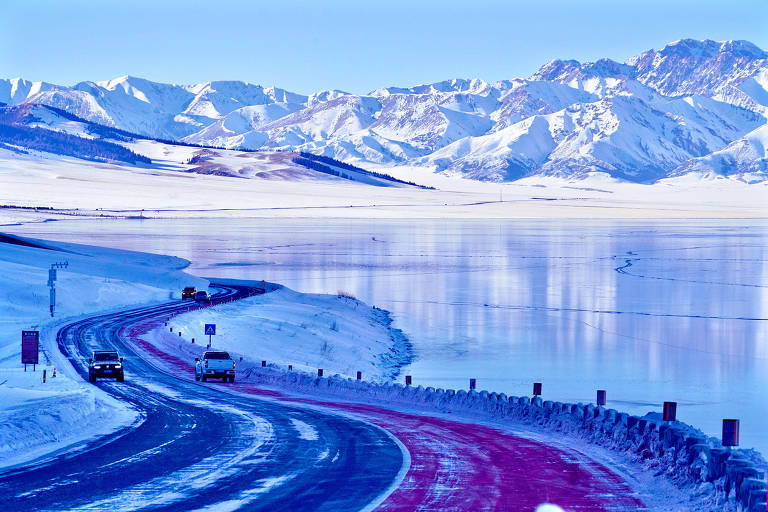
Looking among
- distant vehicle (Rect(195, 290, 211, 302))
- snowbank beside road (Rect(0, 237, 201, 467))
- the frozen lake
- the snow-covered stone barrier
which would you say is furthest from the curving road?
distant vehicle (Rect(195, 290, 211, 302))

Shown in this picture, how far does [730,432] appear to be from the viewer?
18484 mm

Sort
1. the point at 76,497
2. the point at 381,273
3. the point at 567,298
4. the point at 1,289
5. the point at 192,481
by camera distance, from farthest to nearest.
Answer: the point at 381,273, the point at 567,298, the point at 1,289, the point at 192,481, the point at 76,497

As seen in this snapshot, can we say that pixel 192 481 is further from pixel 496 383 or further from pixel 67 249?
pixel 67 249

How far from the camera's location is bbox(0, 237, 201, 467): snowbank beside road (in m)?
22.2

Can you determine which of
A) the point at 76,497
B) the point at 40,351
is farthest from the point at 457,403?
the point at 40,351

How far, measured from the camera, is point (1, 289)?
66.5 meters

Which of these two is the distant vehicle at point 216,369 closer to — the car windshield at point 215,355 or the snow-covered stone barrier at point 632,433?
the car windshield at point 215,355

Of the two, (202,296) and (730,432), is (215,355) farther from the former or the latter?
(202,296)

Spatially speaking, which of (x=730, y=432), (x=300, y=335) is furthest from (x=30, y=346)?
(x=730, y=432)

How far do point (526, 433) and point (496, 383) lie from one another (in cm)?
1937

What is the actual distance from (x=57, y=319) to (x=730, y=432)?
4925 centimetres

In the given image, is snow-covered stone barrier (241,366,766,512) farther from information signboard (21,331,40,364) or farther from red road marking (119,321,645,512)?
information signboard (21,331,40,364)

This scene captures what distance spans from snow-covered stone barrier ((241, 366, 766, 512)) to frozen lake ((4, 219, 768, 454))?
7.43m

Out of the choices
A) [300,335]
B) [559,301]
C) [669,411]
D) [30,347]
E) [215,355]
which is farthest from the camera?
[559,301]
